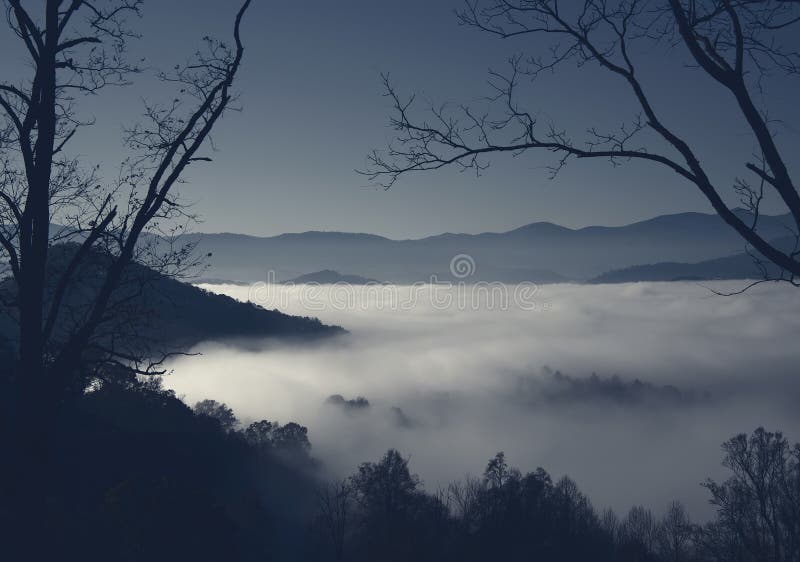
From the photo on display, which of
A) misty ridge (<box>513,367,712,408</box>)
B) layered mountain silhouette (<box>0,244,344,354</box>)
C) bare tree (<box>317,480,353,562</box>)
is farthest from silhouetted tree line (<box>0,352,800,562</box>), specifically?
misty ridge (<box>513,367,712,408</box>)

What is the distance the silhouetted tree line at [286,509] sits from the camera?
1800 cm

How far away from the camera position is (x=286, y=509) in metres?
46.6

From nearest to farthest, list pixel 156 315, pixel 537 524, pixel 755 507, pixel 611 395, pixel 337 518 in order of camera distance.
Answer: pixel 156 315 → pixel 337 518 → pixel 755 507 → pixel 537 524 → pixel 611 395

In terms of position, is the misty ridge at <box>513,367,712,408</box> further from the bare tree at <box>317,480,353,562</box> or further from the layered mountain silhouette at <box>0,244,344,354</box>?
the bare tree at <box>317,480,353,562</box>

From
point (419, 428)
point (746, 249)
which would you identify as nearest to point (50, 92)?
point (746, 249)

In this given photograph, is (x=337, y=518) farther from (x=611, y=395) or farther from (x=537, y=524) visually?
(x=611, y=395)

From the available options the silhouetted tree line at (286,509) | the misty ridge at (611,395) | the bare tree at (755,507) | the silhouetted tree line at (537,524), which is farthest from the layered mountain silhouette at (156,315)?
the misty ridge at (611,395)

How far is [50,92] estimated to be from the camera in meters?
4.68

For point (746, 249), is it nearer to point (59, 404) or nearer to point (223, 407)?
point (59, 404)

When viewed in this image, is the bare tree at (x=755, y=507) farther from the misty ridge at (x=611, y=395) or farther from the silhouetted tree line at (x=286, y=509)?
the misty ridge at (x=611, y=395)

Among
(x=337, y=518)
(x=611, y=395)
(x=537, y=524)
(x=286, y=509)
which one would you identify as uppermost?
(x=337, y=518)

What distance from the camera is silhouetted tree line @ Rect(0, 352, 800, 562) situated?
18.0 metres

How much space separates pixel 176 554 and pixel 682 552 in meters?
45.7

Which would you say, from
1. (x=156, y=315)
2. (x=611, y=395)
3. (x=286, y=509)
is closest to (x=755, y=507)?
(x=286, y=509)
